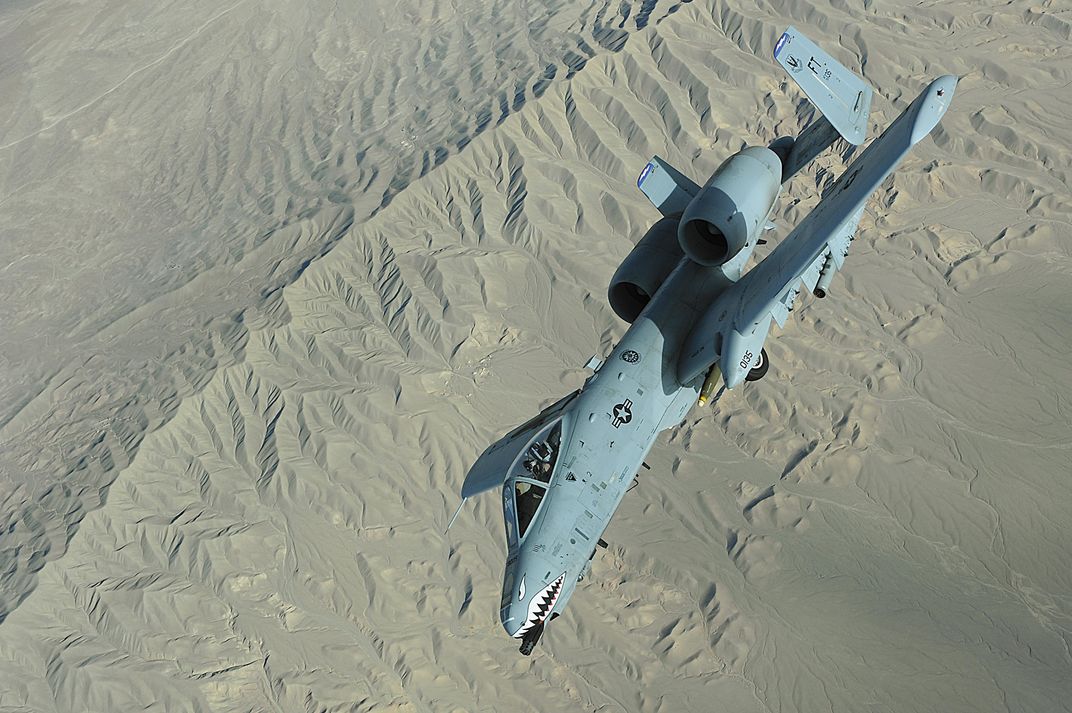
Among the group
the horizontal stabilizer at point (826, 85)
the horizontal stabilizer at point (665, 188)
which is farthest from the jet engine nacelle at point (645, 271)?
the horizontal stabilizer at point (826, 85)

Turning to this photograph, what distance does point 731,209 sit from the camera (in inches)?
752

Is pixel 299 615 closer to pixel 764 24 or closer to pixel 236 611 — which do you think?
pixel 236 611

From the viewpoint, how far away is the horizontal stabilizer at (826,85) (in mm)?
19688

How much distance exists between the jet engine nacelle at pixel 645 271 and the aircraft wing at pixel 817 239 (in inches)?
92.8

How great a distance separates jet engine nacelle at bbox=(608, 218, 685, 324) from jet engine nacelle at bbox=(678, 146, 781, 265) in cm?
118

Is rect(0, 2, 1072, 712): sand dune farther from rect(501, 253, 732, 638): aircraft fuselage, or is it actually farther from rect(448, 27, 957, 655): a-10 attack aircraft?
rect(501, 253, 732, 638): aircraft fuselage

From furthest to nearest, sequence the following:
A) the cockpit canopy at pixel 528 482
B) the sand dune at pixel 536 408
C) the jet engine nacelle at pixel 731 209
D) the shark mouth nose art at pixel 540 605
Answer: the sand dune at pixel 536 408, the jet engine nacelle at pixel 731 209, the cockpit canopy at pixel 528 482, the shark mouth nose art at pixel 540 605

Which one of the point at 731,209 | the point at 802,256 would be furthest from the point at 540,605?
the point at 731,209

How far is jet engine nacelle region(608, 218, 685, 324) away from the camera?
68.5 feet

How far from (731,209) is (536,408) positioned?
1147cm

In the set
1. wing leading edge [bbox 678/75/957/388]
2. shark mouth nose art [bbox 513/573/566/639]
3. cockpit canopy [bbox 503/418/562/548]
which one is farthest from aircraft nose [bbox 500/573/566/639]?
wing leading edge [bbox 678/75/957/388]

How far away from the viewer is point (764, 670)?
2416 centimetres

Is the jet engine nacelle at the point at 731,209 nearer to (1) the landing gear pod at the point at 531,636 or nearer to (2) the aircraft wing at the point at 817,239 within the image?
(2) the aircraft wing at the point at 817,239

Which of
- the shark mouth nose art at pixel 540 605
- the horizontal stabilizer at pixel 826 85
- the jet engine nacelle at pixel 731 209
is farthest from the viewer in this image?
the horizontal stabilizer at pixel 826 85
